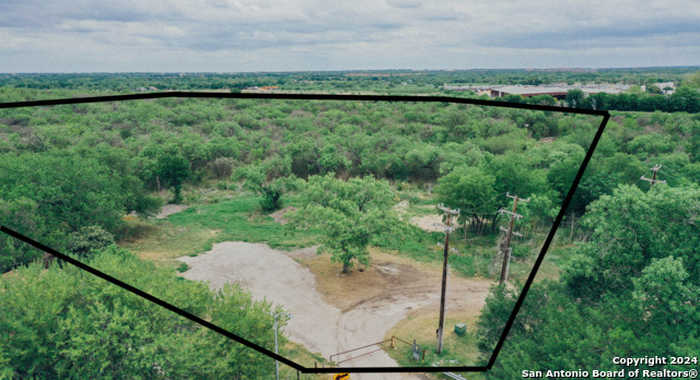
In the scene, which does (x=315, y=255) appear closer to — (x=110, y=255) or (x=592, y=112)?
Result: (x=110, y=255)

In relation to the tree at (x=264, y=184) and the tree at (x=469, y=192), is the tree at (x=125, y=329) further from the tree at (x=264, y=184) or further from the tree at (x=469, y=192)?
the tree at (x=469, y=192)

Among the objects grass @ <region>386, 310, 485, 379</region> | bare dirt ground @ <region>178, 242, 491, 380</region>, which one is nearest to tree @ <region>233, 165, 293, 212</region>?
bare dirt ground @ <region>178, 242, 491, 380</region>

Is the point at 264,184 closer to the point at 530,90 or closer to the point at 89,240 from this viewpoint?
the point at 89,240

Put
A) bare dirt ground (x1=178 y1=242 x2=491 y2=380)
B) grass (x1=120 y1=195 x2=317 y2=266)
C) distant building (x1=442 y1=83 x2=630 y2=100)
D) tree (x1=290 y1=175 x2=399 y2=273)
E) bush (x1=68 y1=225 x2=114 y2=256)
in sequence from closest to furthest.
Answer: grass (x1=120 y1=195 x2=317 y2=266), bush (x1=68 y1=225 x2=114 y2=256), bare dirt ground (x1=178 y1=242 x2=491 y2=380), tree (x1=290 y1=175 x2=399 y2=273), distant building (x1=442 y1=83 x2=630 y2=100)

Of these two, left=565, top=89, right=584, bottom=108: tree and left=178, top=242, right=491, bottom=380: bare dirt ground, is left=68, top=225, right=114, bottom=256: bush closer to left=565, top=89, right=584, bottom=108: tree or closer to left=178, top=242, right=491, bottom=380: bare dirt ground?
left=178, top=242, right=491, bottom=380: bare dirt ground

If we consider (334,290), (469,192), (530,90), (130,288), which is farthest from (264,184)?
(530,90)

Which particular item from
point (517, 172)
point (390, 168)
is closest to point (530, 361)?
point (517, 172)
